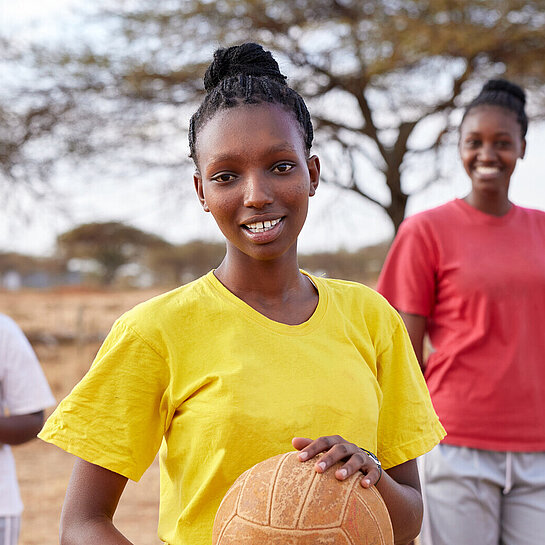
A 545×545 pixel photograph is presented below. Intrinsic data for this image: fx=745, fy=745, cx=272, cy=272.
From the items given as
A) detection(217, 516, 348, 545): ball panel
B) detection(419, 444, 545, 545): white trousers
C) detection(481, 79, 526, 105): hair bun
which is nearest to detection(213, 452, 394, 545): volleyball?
detection(217, 516, 348, 545): ball panel

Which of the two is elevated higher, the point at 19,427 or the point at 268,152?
the point at 268,152

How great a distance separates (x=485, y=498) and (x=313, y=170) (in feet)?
5.45

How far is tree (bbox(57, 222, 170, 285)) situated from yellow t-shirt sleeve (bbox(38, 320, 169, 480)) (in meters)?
11.7

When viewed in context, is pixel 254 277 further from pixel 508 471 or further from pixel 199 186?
pixel 508 471

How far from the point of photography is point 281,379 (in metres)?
1.67

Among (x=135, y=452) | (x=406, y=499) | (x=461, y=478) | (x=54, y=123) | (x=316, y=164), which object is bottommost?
(x=461, y=478)

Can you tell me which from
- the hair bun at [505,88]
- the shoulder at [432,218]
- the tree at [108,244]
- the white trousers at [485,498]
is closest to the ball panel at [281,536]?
the white trousers at [485,498]

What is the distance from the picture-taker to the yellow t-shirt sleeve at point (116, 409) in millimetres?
1634

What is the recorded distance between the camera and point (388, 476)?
5.69ft

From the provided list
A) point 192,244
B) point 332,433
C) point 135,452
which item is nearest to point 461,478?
point 332,433

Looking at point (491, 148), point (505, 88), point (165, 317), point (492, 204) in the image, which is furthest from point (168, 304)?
point (505, 88)

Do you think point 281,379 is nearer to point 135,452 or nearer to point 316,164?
point 135,452

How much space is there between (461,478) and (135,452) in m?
1.69

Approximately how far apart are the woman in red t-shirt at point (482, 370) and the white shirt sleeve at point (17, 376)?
1571 mm
